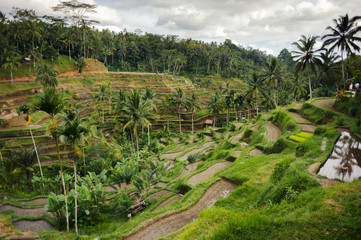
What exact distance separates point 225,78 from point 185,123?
184 feet

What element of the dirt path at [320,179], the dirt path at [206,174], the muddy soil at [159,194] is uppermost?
the dirt path at [320,179]

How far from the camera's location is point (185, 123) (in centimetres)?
5353

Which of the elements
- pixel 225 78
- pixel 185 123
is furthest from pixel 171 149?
pixel 225 78

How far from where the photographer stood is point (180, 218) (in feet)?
37.0

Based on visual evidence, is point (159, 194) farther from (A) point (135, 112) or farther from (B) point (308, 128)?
(B) point (308, 128)

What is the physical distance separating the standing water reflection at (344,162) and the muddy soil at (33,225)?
56.6 feet

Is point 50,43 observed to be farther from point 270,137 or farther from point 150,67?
point 270,137

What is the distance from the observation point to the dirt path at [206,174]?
55.3ft

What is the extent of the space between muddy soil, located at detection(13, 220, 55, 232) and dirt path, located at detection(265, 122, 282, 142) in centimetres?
2211

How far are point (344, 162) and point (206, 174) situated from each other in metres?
10.4

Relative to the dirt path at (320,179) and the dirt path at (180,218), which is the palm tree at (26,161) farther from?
the dirt path at (320,179)

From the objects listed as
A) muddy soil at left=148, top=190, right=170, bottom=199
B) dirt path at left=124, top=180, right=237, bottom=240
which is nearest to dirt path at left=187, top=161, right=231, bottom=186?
muddy soil at left=148, top=190, right=170, bottom=199

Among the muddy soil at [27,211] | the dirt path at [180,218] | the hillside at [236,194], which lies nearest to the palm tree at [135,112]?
the hillside at [236,194]

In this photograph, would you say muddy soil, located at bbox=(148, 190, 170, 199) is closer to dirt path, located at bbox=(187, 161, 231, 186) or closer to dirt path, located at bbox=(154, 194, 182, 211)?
dirt path, located at bbox=(154, 194, 182, 211)
